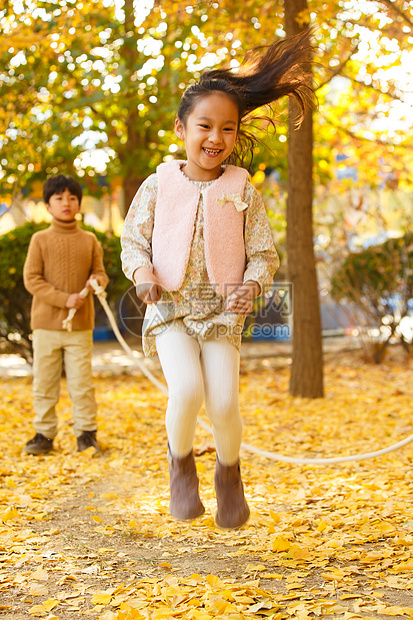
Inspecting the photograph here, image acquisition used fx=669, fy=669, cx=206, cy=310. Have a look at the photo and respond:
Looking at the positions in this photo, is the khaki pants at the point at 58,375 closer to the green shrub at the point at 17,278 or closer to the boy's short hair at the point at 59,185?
the boy's short hair at the point at 59,185

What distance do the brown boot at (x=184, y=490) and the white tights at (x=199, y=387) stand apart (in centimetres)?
4

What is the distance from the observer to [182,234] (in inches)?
101

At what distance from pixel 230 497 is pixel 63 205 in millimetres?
2242

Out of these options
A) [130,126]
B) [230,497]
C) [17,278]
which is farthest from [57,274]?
[130,126]

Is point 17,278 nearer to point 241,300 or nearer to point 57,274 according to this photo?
point 57,274

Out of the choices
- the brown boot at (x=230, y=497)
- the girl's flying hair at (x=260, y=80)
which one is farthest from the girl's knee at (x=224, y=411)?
the girl's flying hair at (x=260, y=80)

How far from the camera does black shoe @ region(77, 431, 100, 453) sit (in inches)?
165

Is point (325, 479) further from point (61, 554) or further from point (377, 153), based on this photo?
point (377, 153)

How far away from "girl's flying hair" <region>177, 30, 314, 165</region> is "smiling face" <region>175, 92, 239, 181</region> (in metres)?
0.04

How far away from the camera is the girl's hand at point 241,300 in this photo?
2.46 metres

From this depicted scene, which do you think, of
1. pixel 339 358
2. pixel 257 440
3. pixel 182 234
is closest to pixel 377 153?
pixel 339 358

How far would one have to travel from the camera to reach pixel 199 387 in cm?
252

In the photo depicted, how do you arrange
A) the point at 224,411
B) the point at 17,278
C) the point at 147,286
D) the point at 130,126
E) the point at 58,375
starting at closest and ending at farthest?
the point at 147,286 < the point at 224,411 < the point at 58,375 < the point at 17,278 < the point at 130,126

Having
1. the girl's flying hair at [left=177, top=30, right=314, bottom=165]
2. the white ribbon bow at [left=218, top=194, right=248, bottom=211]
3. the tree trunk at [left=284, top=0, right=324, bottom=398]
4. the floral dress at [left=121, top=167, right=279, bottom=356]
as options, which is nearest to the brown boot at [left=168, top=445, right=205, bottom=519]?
the floral dress at [left=121, top=167, right=279, bottom=356]
